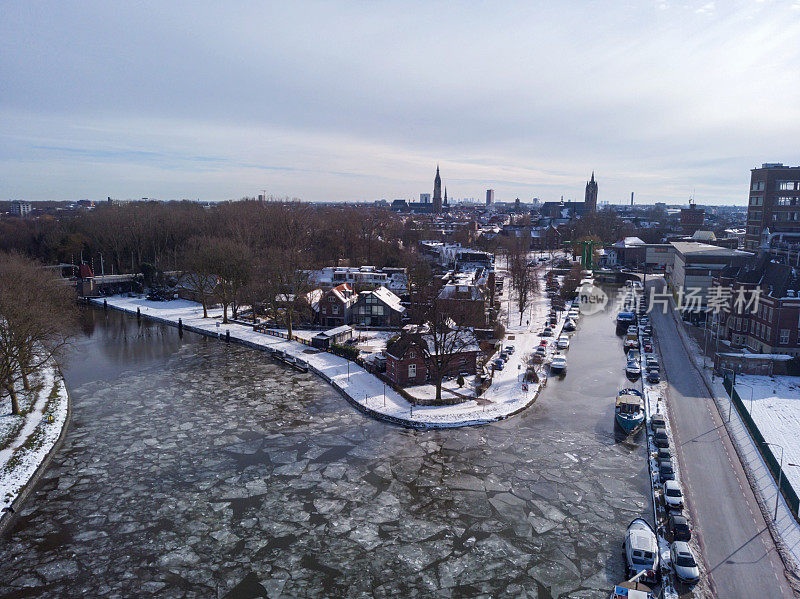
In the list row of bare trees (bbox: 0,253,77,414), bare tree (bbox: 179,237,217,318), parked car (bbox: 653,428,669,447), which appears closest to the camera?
parked car (bbox: 653,428,669,447)

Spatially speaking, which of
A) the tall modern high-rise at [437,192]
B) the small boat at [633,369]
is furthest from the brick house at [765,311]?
the tall modern high-rise at [437,192]

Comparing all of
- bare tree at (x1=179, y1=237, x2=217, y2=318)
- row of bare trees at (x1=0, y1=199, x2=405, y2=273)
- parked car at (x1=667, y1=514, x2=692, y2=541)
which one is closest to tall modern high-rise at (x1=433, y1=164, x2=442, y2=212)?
row of bare trees at (x1=0, y1=199, x2=405, y2=273)

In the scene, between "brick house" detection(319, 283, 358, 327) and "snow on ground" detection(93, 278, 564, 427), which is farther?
"brick house" detection(319, 283, 358, 327)

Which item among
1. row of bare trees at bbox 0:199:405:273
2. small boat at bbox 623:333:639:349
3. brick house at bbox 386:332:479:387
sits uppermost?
row of bare trees at bbox 0:199:405:273

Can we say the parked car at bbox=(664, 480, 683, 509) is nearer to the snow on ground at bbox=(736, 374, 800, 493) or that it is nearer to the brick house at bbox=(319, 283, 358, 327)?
the snow on ground at bbox=(736, 374, 800, 493)

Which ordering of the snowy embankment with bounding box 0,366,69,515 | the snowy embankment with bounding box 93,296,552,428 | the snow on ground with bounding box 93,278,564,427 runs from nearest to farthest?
the snowy embankment with bounding box 0,366,69,515
the snowy embankment with bounding box 93,296,552,428
the snow on ground with bounding box 93,278,564,427

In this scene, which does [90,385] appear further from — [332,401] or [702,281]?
[702,281]

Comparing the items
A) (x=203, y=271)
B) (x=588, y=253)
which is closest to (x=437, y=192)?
(x=588, y=253)
